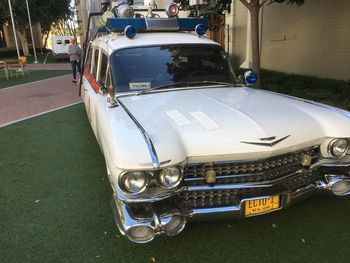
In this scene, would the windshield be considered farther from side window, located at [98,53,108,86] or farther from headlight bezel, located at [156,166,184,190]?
headlight bezel, located at [156,166,184,190]

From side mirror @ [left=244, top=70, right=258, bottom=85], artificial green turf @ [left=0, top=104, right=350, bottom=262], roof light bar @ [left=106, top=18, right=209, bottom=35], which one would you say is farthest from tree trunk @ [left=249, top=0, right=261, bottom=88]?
artificial green turf @ [left=0, top=104, right=350, bottom=262]

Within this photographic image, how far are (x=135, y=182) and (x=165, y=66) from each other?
1932mm

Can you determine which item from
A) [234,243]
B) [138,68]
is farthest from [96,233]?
[138,68]

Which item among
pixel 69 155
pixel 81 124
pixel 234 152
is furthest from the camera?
pixel 81 124

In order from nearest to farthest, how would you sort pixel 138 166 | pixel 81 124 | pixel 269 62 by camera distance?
pixel 138 166 → pixel 81 124 → pixel 269 62

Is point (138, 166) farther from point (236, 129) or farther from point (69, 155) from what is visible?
point (69, 155)

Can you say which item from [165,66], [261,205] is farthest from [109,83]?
[261,205]

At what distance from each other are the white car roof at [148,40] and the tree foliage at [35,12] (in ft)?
87.8

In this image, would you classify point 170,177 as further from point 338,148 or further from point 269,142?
point 338,148

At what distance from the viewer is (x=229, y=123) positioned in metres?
2.99

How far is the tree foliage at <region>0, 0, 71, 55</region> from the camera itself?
28064 millimetres

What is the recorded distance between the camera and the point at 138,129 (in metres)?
2.92

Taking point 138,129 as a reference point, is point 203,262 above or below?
below

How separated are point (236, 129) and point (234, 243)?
42.0 inches
